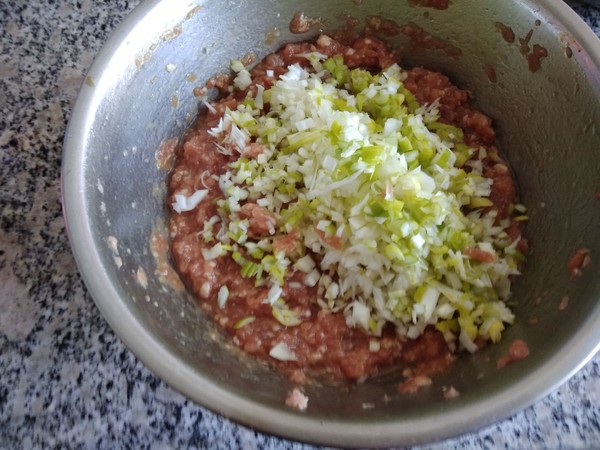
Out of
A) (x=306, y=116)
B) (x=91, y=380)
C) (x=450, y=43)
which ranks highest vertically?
(x=450, y=43)

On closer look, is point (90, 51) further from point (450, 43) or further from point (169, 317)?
point (450, 43)

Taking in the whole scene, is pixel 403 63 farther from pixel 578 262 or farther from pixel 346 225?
pixel 578 262

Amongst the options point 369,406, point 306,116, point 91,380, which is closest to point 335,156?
point 306,116

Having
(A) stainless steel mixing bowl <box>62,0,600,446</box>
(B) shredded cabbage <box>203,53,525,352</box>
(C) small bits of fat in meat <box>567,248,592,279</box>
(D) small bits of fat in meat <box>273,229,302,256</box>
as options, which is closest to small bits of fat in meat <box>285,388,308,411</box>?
(A) stainless steel mixing bowl <box>62,0,600,446</box>

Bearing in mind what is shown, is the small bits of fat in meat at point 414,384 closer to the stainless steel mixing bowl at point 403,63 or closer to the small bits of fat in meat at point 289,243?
the stainless steel mixing bowl at point 403,63

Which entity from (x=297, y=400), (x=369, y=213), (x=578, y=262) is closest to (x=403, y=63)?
(x=369, y=213)

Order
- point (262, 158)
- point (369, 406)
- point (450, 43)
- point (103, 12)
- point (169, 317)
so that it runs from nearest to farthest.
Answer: point (369, 406) < point (169, 317) < point (262, 158) < point (450, 43) < point (103, 12)
